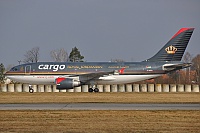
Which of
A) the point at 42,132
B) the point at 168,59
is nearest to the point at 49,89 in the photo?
the point at 168,59

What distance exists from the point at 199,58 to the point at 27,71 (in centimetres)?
12386

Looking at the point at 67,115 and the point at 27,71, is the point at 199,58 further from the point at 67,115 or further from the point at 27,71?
the point at 67,115

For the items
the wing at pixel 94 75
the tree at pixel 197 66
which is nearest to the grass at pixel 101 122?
the wing at pixel 94 75

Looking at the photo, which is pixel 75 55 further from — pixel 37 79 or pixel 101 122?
pixel 101 122

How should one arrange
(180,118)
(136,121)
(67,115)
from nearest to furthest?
(136,121) < (180,118) < (67,115)

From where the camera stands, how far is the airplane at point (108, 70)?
4744 centimetres

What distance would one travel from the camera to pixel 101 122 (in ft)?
56.2

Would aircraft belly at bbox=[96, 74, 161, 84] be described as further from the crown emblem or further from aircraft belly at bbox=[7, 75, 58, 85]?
aircraft belly at bbox=[7, 75, 58, 85]

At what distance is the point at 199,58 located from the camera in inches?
6403

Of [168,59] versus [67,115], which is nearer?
[67,115]

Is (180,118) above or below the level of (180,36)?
below

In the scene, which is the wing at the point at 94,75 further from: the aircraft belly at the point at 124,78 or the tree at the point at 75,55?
the tree at the point at 75,55

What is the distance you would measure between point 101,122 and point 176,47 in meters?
33.2

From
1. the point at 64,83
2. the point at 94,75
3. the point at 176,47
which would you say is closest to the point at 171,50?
Result: the point at 176,47
